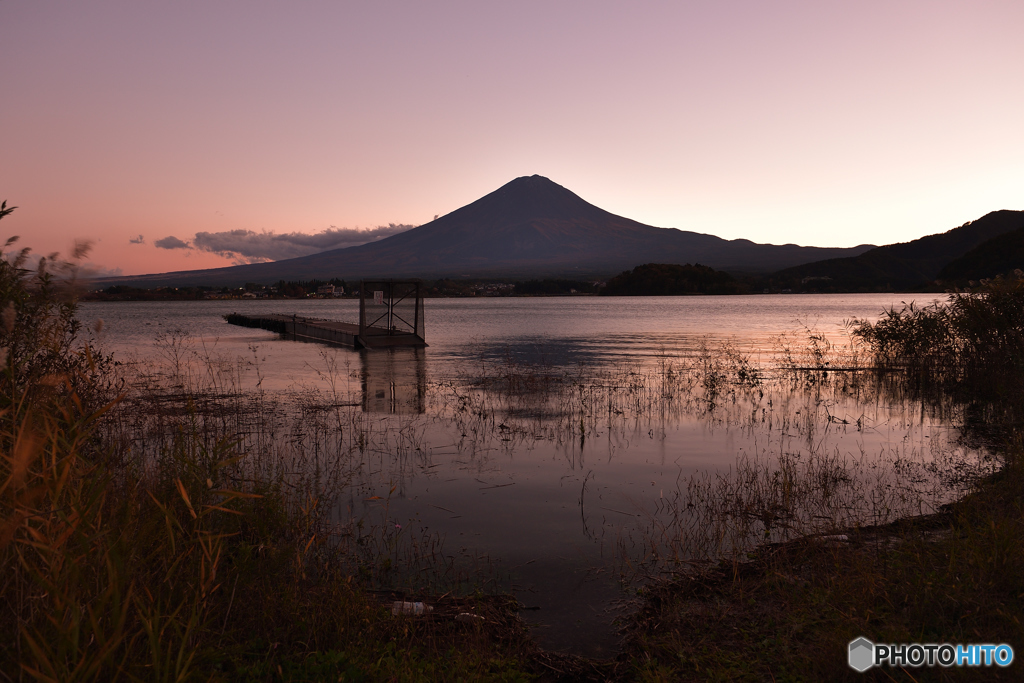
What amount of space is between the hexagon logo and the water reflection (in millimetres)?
9919

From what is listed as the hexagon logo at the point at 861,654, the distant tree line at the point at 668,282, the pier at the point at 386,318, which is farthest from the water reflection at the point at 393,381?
the distant tree line at the point at 668,282

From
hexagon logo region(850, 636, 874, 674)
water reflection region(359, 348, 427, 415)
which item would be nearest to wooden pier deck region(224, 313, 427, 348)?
water reflection region(359, 348, 427, 415)

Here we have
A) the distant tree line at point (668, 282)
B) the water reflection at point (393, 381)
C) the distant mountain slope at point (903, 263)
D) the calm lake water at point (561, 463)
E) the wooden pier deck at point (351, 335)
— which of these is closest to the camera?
the calm lake water at point (561, 463)

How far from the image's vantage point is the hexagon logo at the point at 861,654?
334 centimetres

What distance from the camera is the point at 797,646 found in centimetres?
376

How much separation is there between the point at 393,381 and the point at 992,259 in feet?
296

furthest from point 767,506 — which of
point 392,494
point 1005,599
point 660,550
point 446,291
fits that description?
point 446,291

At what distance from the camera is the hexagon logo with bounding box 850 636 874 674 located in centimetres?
334

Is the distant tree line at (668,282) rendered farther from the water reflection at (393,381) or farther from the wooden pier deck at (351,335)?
the water reflection at (393,381)

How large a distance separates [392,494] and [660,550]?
329 centimetres
